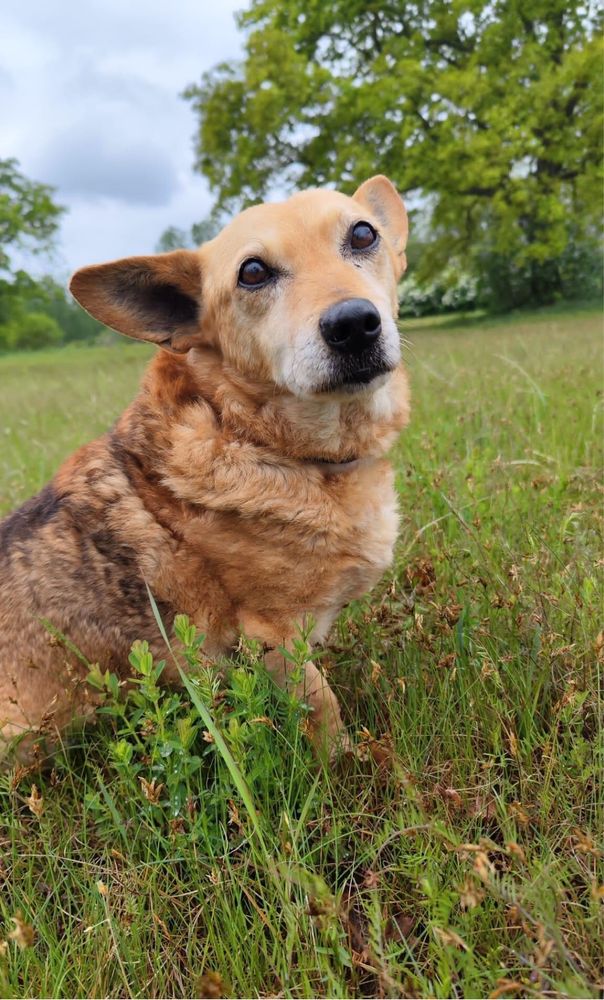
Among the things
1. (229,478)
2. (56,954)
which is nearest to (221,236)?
(229,478)

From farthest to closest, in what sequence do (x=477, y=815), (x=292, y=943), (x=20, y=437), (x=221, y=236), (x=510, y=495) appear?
(x=20, y=437) < (x=510, y=495) < (x=221, y=236) < (x=477, y=815) < (x=292, y=943)

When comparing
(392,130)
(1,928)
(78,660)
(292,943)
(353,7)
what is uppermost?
(353,7)

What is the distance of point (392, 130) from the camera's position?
2227cm

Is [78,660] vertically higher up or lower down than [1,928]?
higher up

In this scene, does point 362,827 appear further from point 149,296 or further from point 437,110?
point 437,110

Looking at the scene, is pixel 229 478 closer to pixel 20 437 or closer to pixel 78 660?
pixel 78 660

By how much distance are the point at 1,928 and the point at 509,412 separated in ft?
14.5

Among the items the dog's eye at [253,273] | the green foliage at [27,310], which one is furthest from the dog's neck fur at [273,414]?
the green foliage at [27,310]

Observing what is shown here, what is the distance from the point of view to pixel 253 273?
2455mm

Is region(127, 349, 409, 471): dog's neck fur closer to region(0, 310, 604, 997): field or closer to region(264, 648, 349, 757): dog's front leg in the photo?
region(0, 310, 604, 997): field

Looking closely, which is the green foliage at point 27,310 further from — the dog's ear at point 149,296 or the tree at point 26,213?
the dog's ear at point 149,296

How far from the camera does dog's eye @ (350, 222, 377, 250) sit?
8.34 ft

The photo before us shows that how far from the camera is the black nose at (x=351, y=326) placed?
2.08m

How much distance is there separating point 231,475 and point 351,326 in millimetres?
684
